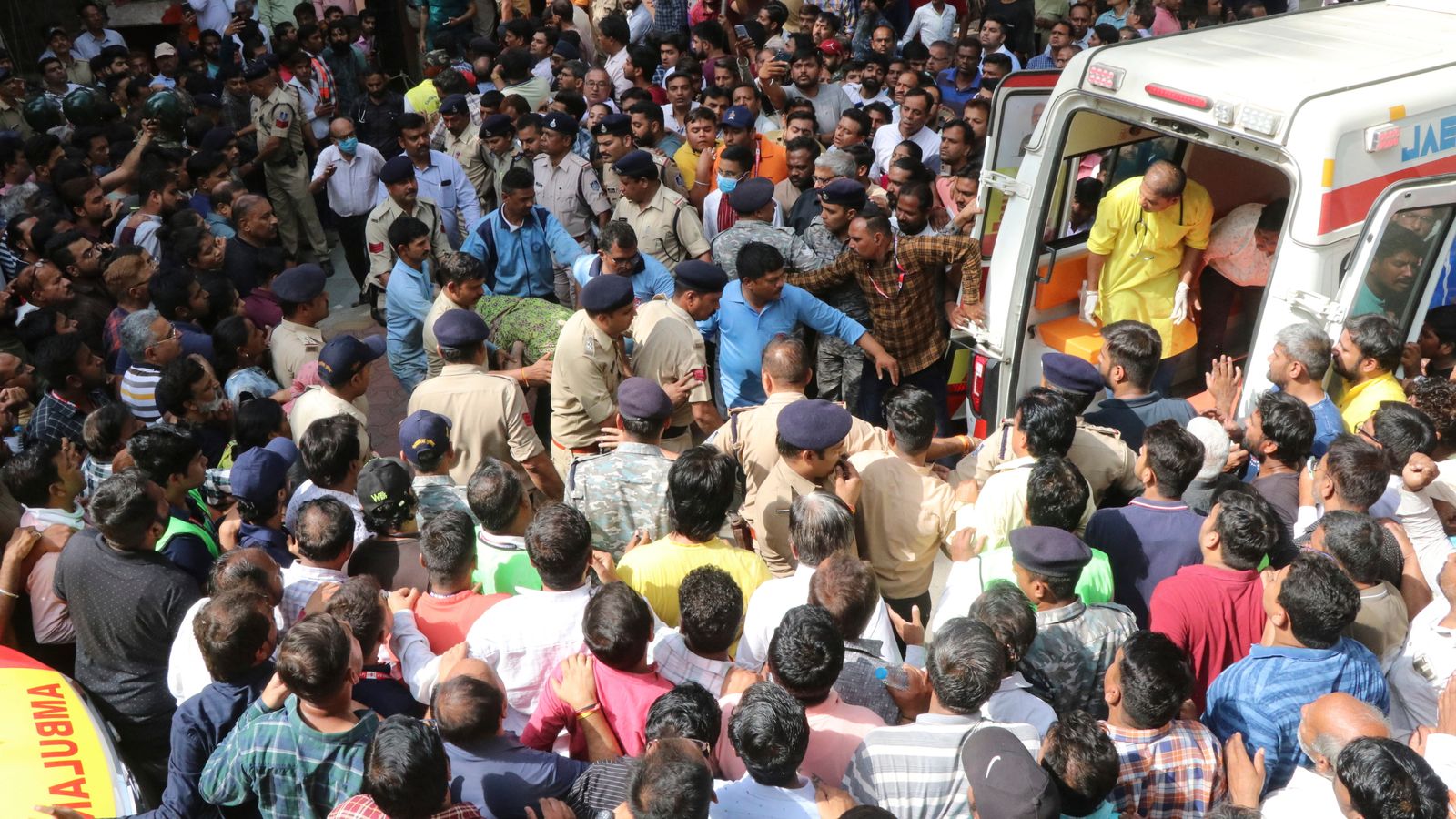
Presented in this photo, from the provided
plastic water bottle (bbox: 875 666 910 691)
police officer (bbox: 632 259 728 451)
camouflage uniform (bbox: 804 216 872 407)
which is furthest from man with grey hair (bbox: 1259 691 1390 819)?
camouflage uniform (bbox: 804 216 872 407)

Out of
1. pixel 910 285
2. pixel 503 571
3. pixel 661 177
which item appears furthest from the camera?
pixel 661 177

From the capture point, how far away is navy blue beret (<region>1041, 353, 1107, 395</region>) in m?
4.50

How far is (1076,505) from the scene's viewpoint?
360cm

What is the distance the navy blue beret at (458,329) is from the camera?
474cm

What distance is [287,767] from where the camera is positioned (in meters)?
2.86

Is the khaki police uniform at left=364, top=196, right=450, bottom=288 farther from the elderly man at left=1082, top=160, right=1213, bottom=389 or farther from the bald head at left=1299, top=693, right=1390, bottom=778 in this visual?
the bald head at left=1299, top=693, right=1390, bottom=778

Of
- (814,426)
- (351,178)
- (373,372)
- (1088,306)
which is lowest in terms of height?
(373,372)

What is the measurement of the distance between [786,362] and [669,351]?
31.0 inches

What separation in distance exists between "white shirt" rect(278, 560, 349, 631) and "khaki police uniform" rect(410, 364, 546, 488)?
3.67 ft

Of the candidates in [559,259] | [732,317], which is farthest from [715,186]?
[732,317]

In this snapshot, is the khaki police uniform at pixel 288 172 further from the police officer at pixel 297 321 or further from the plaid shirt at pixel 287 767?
the plaid shirt at pixel 287 767

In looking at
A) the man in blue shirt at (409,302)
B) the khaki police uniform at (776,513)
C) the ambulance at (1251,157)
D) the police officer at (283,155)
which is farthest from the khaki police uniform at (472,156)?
the khaki police uniform at (776,513)

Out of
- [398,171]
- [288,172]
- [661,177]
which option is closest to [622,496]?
[398,171]

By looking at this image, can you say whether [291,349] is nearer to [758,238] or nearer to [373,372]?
[758,238]
